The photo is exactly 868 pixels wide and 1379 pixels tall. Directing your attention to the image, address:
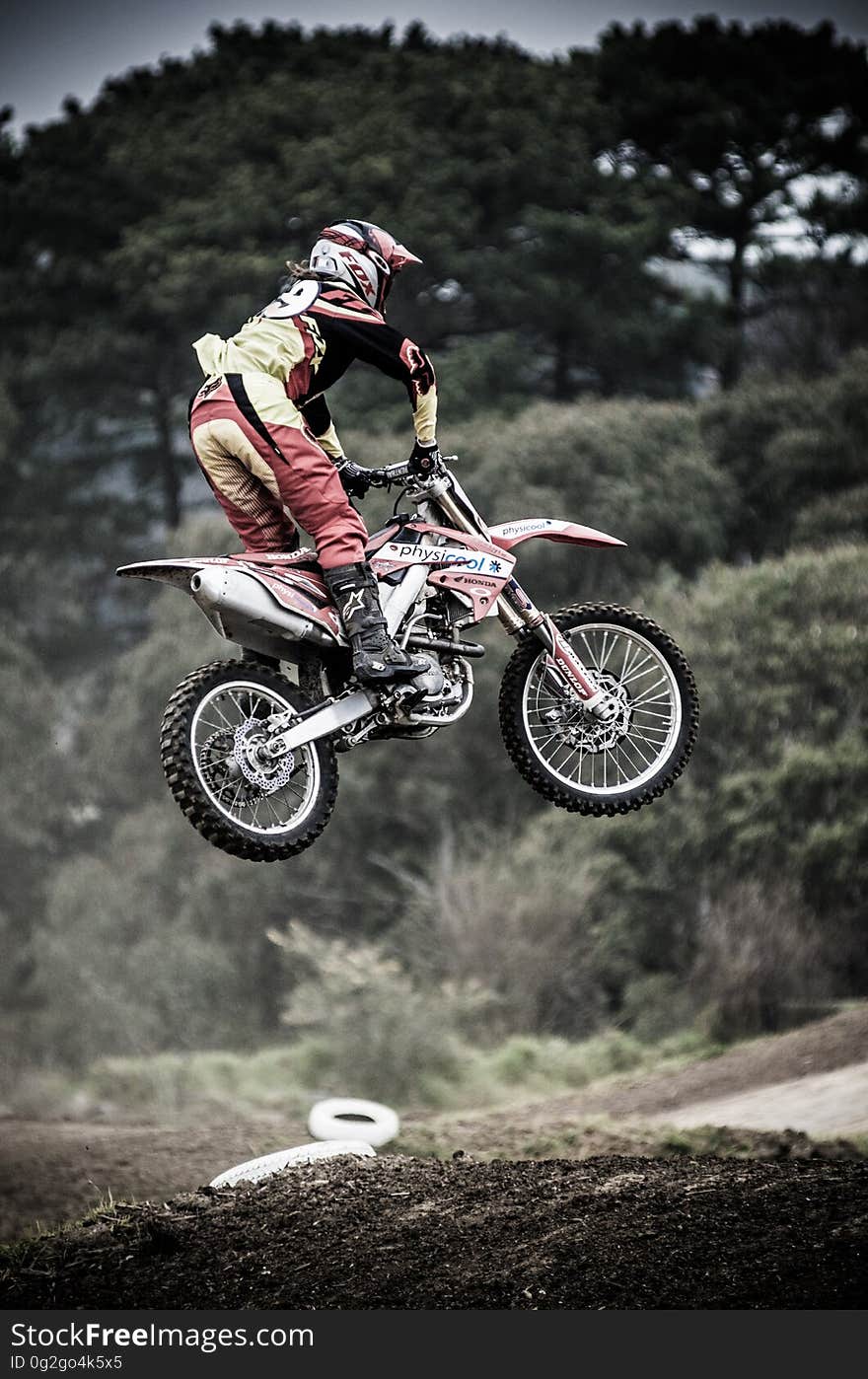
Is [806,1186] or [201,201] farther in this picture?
[201,201]

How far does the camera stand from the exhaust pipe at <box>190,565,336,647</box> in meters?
7.87

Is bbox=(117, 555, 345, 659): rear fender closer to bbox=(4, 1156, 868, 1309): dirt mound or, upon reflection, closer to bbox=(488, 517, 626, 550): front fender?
bbox=(488, 517, 626, 550): front fender

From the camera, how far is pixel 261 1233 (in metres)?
9.95

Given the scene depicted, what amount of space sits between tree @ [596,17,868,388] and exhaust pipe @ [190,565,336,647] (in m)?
34.3

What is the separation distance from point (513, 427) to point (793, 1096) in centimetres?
1882

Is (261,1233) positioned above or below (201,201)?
below

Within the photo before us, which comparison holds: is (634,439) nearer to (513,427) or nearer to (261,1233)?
(513,427)

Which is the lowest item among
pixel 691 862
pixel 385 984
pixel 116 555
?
pixel 385 984

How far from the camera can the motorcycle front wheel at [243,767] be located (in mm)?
7695

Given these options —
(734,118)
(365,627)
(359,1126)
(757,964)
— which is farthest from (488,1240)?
(734,118)

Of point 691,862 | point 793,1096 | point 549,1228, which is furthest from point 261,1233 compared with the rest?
point 691,862

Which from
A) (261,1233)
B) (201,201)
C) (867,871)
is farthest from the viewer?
(201,201)

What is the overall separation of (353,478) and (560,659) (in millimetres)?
1447

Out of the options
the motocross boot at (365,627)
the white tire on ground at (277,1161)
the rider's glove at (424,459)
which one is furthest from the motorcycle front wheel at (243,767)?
the white tire on ground at (277,1161)
